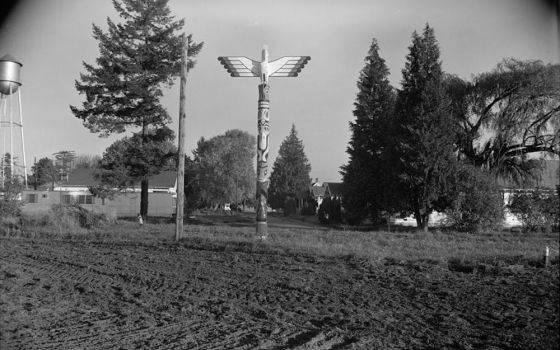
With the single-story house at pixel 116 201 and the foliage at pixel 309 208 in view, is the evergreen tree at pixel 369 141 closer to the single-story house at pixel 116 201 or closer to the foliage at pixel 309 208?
the foliage at pixel 309 208

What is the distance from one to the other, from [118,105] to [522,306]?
2886 centimetres

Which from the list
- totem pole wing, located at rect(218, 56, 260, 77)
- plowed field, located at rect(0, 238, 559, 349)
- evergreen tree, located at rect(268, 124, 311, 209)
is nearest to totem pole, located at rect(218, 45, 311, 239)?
totem pole wing, located at rect(218, 56, 260, 77)

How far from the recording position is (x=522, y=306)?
24.0 feet

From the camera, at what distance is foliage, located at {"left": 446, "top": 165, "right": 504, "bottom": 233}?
2878 cm

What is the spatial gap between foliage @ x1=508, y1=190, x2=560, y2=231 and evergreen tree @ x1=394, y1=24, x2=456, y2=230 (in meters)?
4.14

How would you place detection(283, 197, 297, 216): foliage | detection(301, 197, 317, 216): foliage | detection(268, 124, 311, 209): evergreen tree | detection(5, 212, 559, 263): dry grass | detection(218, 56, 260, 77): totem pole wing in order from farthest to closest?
detection(268, 124, 311, 209): evergreen tree → detection(283, 197, 297, 216): foliage → detection(301, 197, 317, 216): foliage → detection(218, 56, 260, 77): totem pole wing → detection(5, 212, 559, 263): dry grass

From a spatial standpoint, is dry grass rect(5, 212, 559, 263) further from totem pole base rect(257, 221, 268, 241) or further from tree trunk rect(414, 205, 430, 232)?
tree trunk rect(414, 205, 430, 232)

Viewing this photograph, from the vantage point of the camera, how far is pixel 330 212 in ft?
140

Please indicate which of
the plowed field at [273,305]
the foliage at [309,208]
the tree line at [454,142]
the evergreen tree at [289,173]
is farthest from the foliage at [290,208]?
the plowed field at [273,305]

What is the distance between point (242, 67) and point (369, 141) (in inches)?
919

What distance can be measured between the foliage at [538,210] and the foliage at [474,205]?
1.34m

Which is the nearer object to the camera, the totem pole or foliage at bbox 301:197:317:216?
the totem pole

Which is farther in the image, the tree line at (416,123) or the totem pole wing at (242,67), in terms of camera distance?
the tree line at (416,123)

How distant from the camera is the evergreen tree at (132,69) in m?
30.7
